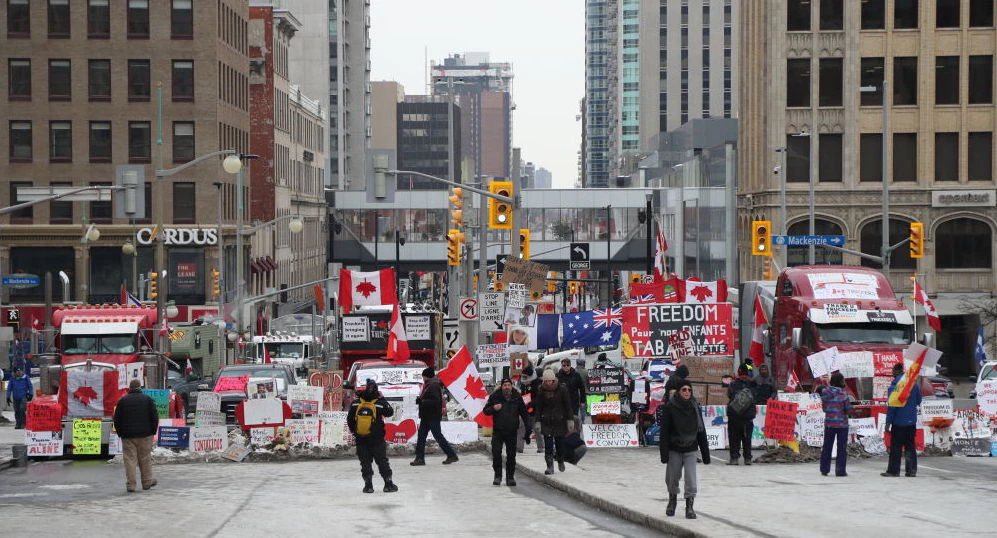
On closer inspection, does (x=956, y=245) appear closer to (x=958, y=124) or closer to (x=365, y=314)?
(x=958, y=124)

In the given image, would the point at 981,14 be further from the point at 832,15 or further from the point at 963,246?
the point at 963,246

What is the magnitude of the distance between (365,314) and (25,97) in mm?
35803

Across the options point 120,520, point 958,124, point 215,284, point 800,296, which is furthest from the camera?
point 215,284

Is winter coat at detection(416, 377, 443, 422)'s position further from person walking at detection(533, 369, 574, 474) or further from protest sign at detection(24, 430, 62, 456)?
protest sign at detection(24, 430, 62, 456)

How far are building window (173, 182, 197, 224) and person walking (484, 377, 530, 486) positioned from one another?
183ft

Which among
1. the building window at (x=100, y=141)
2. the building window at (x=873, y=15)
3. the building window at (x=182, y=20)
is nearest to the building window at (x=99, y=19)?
the building window at (x=182, y=20)

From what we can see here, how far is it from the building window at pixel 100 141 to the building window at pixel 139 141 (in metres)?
1.02

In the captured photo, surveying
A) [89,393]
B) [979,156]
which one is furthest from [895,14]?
[89,393]

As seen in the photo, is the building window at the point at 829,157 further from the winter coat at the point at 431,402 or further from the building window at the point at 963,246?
the winter coat at the point at 431,402

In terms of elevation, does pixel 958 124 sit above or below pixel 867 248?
above

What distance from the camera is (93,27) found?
239 ft

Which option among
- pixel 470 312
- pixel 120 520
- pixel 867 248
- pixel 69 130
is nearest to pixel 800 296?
pixel 470 312

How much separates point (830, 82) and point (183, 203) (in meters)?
32.7

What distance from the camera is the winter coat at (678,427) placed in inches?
663
